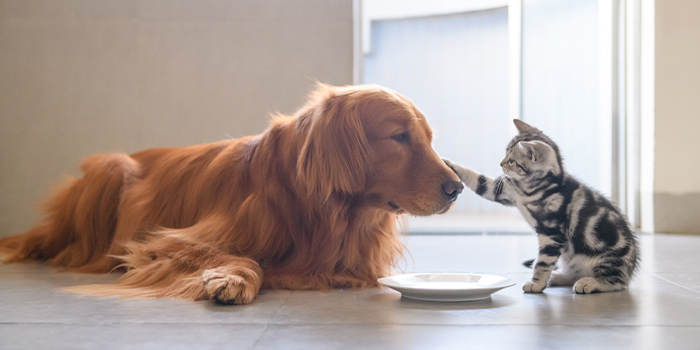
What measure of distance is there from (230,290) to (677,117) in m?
3.51

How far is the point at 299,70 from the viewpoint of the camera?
4211 mm

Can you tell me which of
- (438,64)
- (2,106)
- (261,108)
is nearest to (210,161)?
(261,108)

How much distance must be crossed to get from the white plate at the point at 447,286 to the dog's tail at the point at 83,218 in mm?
1199

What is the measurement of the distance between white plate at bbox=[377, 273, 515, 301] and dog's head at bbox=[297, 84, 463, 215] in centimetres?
20

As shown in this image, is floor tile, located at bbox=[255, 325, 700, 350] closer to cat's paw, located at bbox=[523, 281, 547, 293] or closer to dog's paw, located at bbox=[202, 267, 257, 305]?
dog's paw, located at bbox=[202, 267, 257, 305]

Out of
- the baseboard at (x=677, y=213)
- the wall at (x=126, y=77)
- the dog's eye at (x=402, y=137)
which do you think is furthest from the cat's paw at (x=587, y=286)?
the baseboard at (x=677, y=213)

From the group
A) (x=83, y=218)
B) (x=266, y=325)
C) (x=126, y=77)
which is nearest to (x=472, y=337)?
(x=266, y=325)

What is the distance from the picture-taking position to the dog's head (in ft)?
6.54

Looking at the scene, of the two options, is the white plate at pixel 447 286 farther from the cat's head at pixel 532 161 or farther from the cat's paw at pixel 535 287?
the cat's head at pixel 532 161

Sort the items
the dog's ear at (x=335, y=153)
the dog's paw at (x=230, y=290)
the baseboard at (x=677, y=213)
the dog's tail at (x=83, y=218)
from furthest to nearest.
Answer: the baseboard at (x=677, y=213) → the dog's tail at (x=83, y=218) → the dog's ear at (x=335, y=153) → the dog's paw at (x=230, y=290)

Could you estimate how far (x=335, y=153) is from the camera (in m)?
2.04

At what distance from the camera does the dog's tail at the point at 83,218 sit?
265 cm

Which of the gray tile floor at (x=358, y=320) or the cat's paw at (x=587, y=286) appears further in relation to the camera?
the cat's paw at (x=587, y=286)

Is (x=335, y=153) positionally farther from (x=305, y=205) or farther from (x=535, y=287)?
(x=535, y=287)
